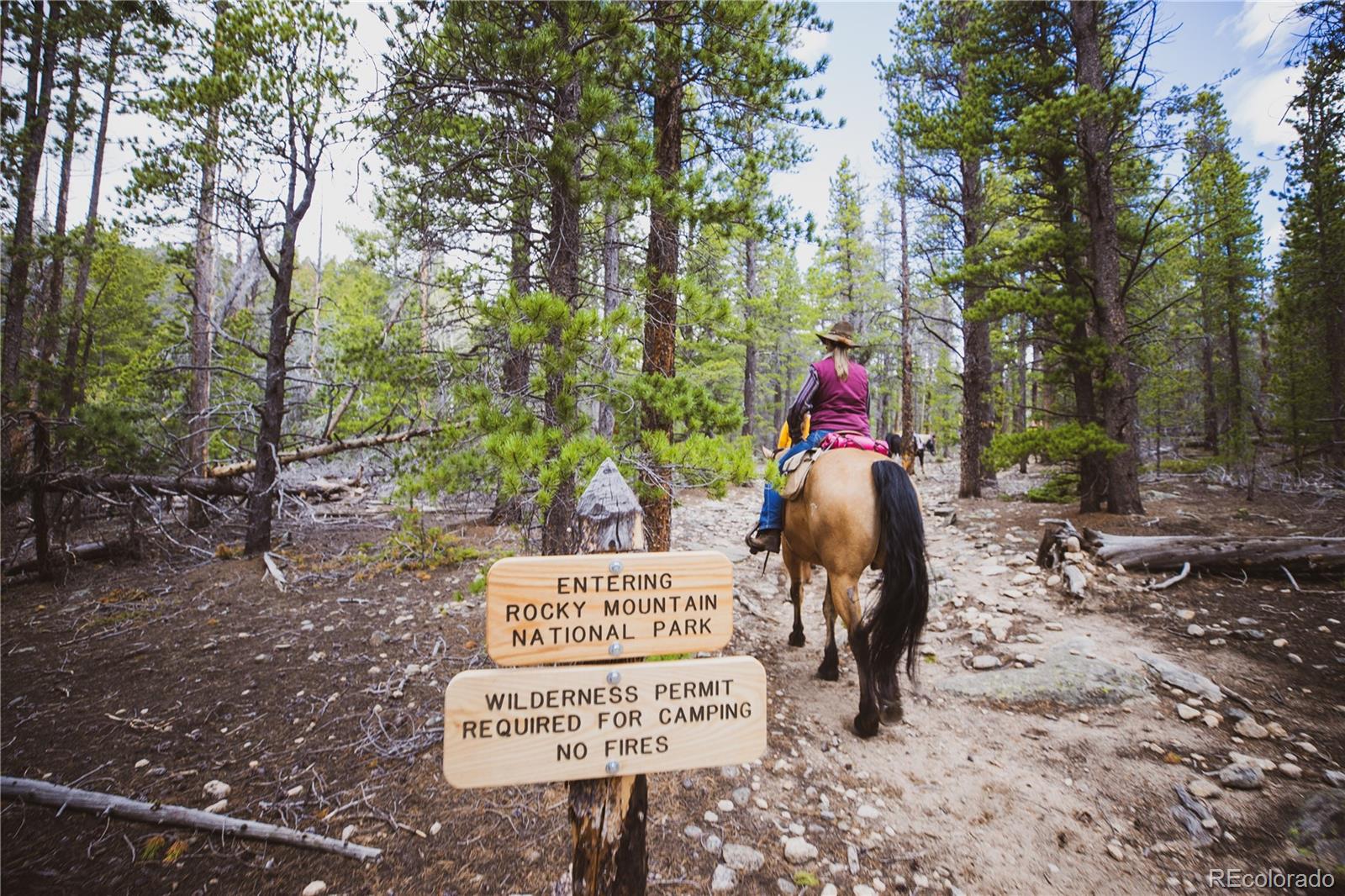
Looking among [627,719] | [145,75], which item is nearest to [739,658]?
[627,719]

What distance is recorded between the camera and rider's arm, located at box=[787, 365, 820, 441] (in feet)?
15.6

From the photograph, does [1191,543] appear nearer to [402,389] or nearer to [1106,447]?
[1106,447]

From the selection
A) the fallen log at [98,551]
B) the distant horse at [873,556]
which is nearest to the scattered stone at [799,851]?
the distant horse at [873,556]

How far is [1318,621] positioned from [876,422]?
33.7 m

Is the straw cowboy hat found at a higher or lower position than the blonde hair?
higher

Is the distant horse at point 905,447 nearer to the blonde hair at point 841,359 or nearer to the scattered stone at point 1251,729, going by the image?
the blonde hair at point 841,359

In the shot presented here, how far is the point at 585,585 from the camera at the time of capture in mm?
1706

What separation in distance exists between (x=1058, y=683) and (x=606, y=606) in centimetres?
431

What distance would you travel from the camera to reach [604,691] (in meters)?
1.65

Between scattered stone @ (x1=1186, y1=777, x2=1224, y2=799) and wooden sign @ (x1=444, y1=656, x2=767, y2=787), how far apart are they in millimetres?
3134

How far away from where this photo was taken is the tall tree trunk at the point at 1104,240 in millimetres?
7789

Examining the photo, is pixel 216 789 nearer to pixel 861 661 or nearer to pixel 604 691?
pixel 604 691

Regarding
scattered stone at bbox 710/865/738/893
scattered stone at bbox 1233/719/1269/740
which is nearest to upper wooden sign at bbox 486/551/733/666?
scattered stone at bbox 710/865/738/893

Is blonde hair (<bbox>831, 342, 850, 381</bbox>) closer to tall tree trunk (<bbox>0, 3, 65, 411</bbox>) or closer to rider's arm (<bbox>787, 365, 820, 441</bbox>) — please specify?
rider's arm (<bbox>787, 365, 820, 441</bbox>)
